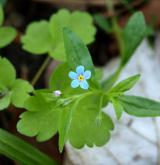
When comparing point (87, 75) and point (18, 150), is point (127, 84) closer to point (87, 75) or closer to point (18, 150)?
point (87, 75)

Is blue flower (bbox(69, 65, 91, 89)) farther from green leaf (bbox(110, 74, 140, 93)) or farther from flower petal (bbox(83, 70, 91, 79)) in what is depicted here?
green leaf (bbox(110, 74, 140, 93))

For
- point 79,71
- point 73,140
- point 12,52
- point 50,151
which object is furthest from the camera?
point 12,52

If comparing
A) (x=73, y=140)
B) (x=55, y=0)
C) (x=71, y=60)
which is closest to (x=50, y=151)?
(x=73, y=140)

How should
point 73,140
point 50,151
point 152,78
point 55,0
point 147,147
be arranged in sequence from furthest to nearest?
point 55,0 < point 152,78 < point 50,151 < point 147,147 < point 73,140

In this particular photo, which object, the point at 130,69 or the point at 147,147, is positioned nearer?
the point at 147,147

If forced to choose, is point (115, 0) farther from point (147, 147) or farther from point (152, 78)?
point (147, 147)

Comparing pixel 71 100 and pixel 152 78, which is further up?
pixel 71 100

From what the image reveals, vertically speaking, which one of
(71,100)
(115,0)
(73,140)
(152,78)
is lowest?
(152,78)
